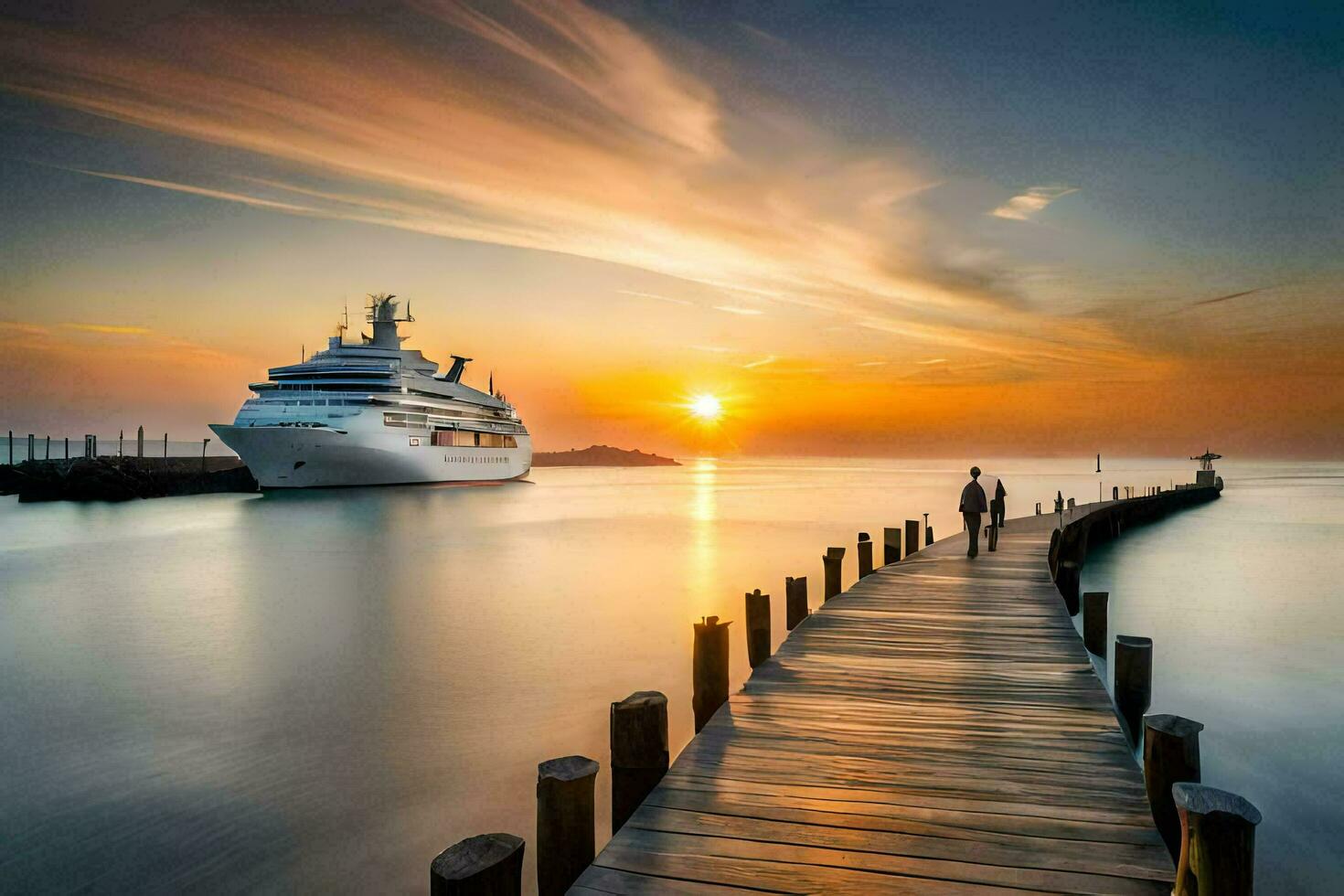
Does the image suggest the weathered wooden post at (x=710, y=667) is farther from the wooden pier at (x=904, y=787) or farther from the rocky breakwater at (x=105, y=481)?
the rocky breakwater at (x=105, y=481)

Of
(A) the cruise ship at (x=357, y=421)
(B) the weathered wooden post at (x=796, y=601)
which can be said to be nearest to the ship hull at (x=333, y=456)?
(A) the cruise ship at (x=357, y=421)

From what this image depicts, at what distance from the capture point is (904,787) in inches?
167

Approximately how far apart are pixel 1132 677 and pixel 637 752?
5.92 meters

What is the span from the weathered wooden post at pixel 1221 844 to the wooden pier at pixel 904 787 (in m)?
0.58

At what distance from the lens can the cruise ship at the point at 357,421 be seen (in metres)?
50.8

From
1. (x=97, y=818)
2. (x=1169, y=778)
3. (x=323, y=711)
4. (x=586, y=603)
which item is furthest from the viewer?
(x=586, y=603)

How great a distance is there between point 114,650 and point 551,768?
13589 mm

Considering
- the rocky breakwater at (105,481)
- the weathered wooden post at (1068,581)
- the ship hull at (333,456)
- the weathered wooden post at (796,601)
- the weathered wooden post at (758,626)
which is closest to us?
the weathered wooden post at (758,626)

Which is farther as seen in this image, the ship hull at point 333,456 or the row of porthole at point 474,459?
the row of porthole at point 474,459

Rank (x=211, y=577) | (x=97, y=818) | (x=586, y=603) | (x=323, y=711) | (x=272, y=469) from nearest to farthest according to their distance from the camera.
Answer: (x=97, y=818) → (x=323, y=711) → (x=586, y=603) → (x=211, y=577) → (x=272, y=469)

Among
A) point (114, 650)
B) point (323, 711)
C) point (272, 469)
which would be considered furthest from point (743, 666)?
point (272, 469)

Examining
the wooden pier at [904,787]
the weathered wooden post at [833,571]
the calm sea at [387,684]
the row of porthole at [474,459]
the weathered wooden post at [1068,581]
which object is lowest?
the calm sea at [387,684]

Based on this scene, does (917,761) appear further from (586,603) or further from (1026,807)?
(586,603)

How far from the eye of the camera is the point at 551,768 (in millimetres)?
3752
